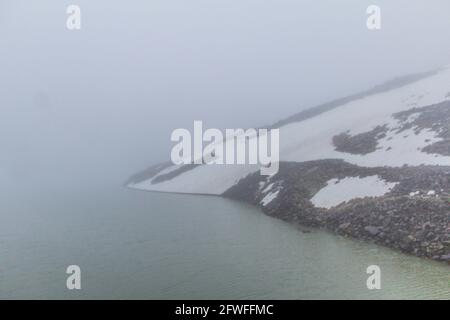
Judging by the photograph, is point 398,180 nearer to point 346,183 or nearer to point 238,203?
point 346,183

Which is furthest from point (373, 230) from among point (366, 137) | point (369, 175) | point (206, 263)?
point (366, 137)

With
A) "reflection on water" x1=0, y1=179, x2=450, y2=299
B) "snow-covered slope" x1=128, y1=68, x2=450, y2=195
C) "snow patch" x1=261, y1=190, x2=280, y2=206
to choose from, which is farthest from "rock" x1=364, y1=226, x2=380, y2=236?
"snow patch" x1=261, y1=190, x2=280, y2=206

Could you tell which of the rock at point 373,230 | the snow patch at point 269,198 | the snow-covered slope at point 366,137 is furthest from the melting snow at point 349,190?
the snow patch at point 269,198

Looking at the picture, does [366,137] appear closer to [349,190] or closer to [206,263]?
[349,190]

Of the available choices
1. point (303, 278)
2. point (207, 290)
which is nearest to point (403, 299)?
point (303, 278)

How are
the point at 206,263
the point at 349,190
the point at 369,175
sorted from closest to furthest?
the point at 206,263 < the point at 349,190 < the point at 369,175

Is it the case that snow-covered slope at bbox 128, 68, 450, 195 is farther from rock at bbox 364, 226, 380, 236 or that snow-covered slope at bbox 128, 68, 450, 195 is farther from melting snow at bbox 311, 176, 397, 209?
rock at bbox 364, 226, 380, 236

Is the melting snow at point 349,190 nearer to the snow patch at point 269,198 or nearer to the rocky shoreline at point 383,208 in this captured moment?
the rocky shoreline at point 383,208
